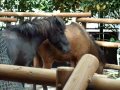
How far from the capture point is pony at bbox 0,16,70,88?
4071 mm

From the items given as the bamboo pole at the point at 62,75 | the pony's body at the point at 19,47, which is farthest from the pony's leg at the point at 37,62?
the bamboo pole at the point at 62,75

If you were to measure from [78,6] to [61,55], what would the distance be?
214cm

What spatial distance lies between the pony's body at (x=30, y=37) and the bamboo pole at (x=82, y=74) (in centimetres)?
245

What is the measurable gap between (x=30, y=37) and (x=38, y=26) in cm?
16

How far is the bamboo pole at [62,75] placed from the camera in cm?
150

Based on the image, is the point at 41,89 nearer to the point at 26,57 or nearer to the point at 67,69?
the point at 26,57

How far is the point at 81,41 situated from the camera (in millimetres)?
5164

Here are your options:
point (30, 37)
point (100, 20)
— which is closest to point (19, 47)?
point (30, 37)

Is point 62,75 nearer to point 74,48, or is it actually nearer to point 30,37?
point 30,37

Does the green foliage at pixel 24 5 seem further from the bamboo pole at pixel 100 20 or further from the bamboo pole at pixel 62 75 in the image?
the bamboo pole at pixel 62 75

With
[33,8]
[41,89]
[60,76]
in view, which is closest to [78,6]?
[33,8]

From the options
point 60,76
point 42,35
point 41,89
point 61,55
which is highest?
point 60,76

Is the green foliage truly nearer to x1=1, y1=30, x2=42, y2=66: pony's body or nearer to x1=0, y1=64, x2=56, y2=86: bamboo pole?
x1=1, y1=30, x2=42, y2=66: pony's body

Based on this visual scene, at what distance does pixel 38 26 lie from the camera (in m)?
4.48
